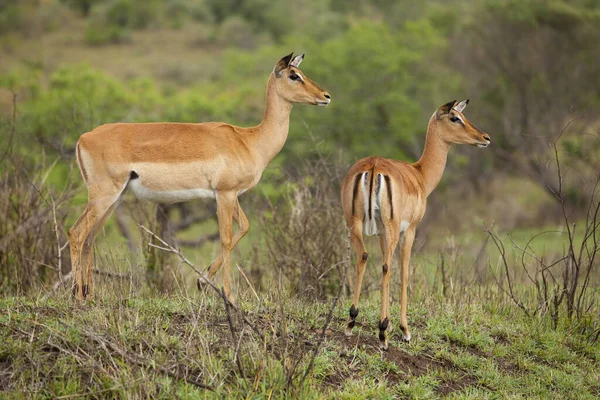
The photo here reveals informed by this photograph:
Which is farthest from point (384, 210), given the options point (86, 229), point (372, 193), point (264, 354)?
point (86, 229)

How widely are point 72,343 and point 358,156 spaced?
21.0 metres

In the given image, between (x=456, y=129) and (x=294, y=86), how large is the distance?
4.95 feet

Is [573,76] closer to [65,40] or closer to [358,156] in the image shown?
[358,156]

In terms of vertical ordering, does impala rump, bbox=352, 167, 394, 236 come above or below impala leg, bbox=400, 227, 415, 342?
above

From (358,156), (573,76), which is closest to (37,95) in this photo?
(358,156)

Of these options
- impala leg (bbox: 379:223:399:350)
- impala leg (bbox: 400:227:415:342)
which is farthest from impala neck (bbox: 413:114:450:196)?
impala leg (bbox: 379:223:399:350)

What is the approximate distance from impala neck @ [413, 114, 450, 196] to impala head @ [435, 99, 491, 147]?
0.19 ft

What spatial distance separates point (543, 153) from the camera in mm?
23922

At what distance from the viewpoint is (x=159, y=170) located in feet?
21.2

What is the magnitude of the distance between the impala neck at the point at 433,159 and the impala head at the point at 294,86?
99 cm

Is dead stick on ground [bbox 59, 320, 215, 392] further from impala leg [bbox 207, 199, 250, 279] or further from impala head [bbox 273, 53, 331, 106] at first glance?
impala head [bbox 273, 53, 331, 106]

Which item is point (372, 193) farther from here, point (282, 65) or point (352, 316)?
point (282, 65)

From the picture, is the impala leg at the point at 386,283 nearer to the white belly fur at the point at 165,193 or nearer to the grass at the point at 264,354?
the grass at the point at 264,354

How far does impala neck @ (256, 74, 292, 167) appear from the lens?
278 inches
